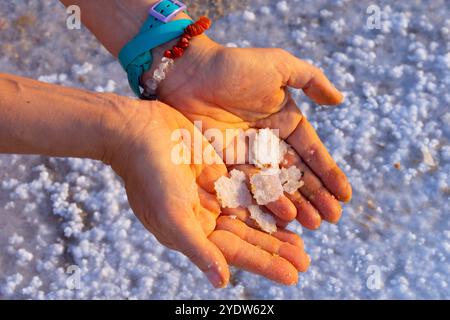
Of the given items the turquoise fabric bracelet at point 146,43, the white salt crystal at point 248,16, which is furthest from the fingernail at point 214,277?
the white salt crystal at point 248,16

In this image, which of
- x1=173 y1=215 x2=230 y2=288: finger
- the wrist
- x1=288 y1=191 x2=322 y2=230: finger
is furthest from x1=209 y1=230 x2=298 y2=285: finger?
the wrist

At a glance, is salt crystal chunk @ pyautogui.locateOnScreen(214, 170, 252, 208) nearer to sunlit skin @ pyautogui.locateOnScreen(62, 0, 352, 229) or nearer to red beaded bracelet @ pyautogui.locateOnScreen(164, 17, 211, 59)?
sunlit skin @ pyautogui.locateOnScreen(62, 0, 352, 229)

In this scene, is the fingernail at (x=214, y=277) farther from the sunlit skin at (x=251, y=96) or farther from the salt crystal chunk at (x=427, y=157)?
the salt crystal chunk at (x=427, y=157)

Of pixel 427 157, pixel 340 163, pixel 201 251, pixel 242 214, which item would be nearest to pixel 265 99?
pixel 242 214

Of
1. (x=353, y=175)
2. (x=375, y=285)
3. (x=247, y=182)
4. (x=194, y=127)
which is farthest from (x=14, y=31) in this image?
(x=375, y=285)

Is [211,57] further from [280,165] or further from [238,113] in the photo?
[280,165]
